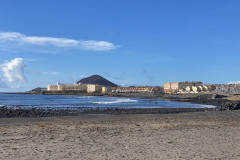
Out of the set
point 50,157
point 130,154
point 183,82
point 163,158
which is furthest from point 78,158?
point 183,82

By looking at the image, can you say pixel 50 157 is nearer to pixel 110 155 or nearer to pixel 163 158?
pixel 110 155

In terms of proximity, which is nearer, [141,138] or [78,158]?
[78,158]

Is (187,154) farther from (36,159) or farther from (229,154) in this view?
(36,159)

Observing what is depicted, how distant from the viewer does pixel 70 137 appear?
10.4 m

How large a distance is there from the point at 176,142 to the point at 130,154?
7.55ft

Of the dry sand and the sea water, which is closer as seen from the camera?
the dry sand

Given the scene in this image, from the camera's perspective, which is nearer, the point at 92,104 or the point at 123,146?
the point at 123,146

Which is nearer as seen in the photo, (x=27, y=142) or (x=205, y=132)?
(x=27, y=142)

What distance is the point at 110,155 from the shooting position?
7.53 meters

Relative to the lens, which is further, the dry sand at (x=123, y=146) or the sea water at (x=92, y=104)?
the sea water at (x=92, y=104)

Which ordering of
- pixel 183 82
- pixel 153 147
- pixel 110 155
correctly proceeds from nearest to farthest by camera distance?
1. pixel 110 155
2. pixel 153 147
3. pixel 183 82

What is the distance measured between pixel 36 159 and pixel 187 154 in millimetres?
3710

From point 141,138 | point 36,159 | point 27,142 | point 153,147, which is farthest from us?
point 141,138

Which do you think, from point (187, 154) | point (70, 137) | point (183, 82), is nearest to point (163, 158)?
point (187, 154)
